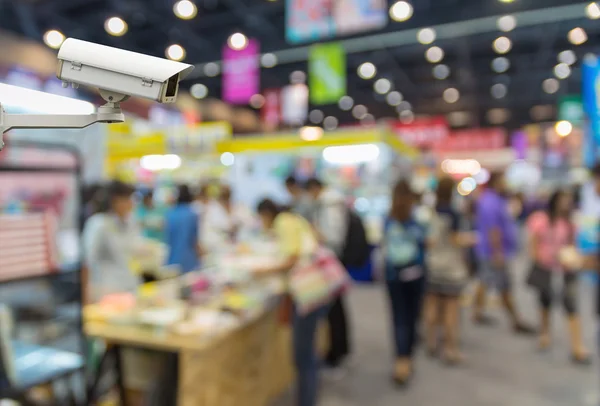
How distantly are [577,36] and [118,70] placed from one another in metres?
9.39

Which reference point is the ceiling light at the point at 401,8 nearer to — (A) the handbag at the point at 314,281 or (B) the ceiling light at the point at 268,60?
(B) the ceiling light at the point at 268,60

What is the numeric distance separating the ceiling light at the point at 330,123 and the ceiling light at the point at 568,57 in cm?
1090

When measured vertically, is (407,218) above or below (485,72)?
below

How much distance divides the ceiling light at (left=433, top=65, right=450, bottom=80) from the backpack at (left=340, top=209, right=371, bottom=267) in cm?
930

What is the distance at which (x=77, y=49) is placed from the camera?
86 cm

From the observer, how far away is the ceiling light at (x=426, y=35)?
8601 millimetres

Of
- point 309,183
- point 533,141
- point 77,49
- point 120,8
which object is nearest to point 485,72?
Answer: point 533,141

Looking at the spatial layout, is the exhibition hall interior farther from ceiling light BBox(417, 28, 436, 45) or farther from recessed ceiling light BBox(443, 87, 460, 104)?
recessed ceiling light BBox(443, 87, 460, 104)

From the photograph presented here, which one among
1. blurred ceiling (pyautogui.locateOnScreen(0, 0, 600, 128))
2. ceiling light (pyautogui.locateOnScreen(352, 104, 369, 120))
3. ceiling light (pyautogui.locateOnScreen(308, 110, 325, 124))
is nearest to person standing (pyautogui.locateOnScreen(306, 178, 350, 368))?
blurred ceiling (pyautogui.locateOnScreen(0, 0, 600, 128))

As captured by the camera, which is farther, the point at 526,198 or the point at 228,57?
the point at 526,198

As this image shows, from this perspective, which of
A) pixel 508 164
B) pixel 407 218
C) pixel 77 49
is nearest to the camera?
pixel 77 49

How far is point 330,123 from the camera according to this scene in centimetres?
2186

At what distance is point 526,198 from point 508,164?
1.68m

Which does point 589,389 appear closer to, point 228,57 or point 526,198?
point 228,57
